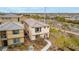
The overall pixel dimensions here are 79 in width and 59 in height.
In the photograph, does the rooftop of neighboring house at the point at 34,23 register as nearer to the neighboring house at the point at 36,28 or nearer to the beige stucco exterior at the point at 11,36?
the neighboring house at the point at 36,28

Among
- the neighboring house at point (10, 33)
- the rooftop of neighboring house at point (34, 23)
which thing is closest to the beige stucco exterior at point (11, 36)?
the neighboring house at point (10, 33)

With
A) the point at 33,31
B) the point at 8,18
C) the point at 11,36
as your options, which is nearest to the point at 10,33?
the point at 11,36

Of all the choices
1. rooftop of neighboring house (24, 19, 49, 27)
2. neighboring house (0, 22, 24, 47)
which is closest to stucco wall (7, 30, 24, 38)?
neighboring house (0, 22, 24, 47)

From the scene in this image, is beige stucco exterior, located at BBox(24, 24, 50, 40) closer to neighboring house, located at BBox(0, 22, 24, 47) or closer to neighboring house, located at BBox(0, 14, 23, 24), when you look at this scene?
neighboring house, located at BBox(0, 22, 24, 47)

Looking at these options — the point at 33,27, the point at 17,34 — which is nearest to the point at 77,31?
the point at 33,27

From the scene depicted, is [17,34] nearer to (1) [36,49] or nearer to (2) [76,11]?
(1) [36,49]

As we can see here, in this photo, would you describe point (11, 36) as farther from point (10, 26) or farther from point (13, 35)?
point (10, 26)
